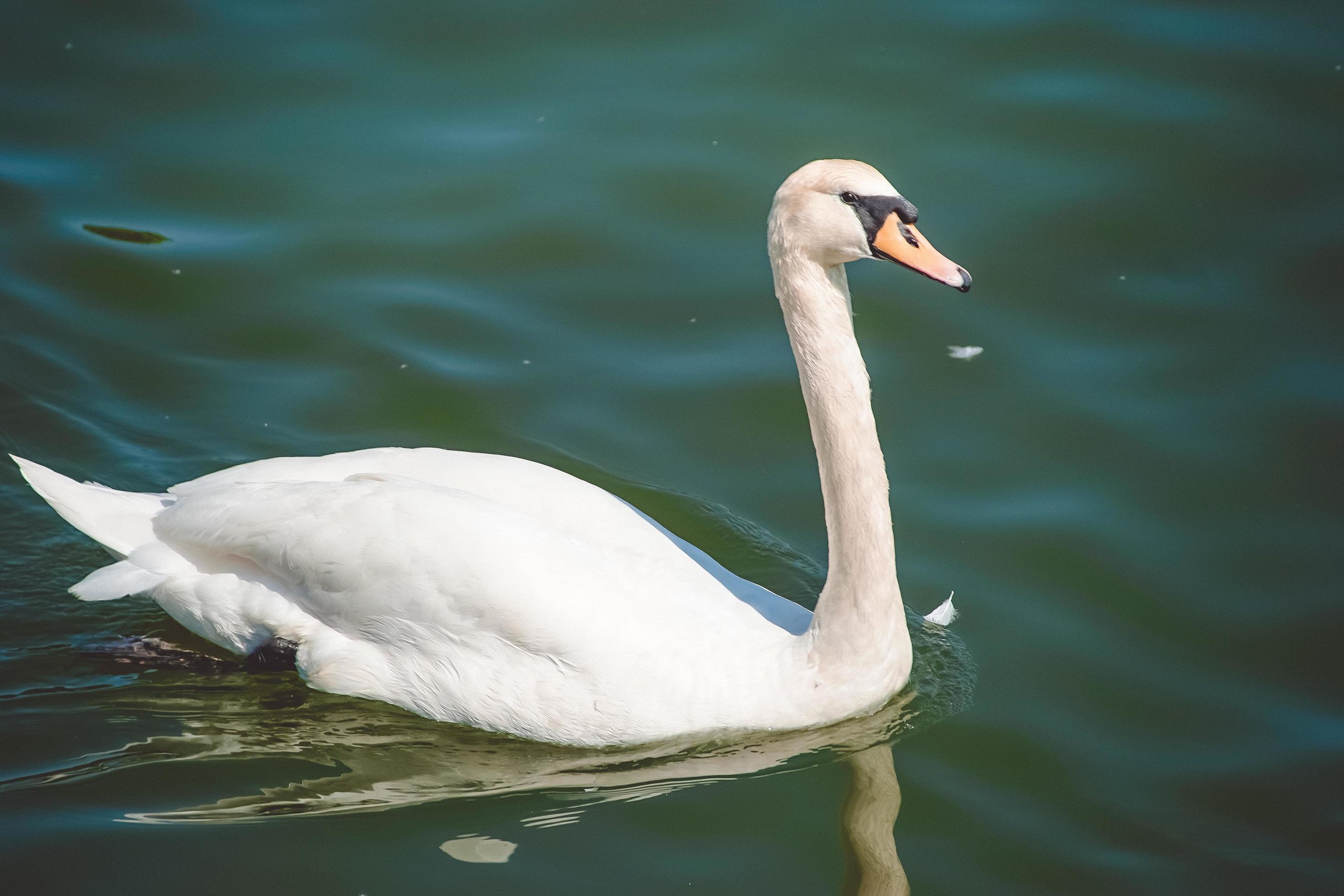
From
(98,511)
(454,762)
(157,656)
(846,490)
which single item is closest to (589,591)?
(454,762)

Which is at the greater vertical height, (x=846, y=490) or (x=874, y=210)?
(x=874, y=210)

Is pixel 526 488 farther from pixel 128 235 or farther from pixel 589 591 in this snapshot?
pixel 128 235

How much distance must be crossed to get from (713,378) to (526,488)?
2245 millimetres

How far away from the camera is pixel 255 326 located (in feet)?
26.5

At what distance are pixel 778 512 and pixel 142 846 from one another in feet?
10.7

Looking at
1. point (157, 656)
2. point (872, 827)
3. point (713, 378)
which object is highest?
point (713, 378)

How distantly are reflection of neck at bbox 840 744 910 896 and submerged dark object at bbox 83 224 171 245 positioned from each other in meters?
5.92

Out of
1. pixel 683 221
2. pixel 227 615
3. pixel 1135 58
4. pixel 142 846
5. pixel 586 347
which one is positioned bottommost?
pixel 142 846

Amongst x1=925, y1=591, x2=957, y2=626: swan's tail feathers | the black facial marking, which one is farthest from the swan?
x1=925, y1=591, x2=957, y2=626: swan's tail feathers

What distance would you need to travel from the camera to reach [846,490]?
508 cm

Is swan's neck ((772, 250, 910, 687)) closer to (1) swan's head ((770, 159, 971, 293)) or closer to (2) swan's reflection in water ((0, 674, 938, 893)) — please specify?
(1) swan's head ((770, 159, 971, 293))

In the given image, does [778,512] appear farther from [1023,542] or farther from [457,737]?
[457,737]

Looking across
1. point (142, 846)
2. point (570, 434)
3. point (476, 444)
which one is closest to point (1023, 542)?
point (570, 434)

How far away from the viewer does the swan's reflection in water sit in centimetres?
473
